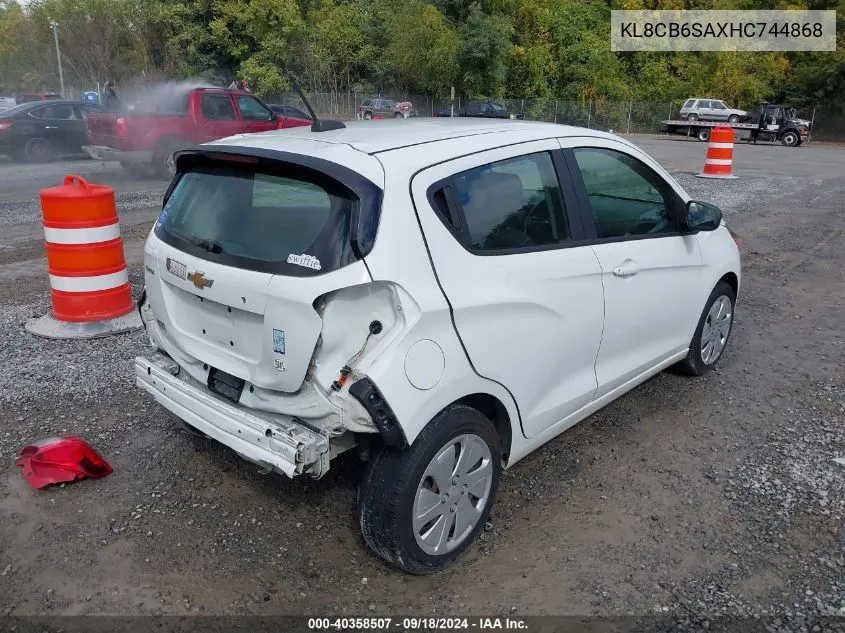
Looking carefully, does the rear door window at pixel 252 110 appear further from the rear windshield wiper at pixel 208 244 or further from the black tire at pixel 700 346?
the rear windshield wiper at pixel 208 244

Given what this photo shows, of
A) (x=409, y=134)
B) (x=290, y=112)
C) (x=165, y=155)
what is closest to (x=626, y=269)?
(x=409, y=134)

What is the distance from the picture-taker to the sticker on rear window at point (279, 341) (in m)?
2.86

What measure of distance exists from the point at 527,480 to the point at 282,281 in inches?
73.6

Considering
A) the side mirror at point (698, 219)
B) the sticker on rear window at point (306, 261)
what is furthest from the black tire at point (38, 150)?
the sticker on rear window at point (306, 261)

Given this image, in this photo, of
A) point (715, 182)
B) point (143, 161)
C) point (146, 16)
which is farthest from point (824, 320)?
point (146, 16)

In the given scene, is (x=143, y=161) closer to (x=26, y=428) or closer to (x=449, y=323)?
(x=26, y=428)

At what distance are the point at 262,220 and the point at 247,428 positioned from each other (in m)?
0.89

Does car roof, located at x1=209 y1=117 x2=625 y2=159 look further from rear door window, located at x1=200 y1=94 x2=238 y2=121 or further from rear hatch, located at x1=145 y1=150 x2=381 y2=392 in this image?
rear door window, located at x1=200 y1=94 x2=238 y2=121

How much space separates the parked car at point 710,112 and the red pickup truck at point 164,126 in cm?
3011

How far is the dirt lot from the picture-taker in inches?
119

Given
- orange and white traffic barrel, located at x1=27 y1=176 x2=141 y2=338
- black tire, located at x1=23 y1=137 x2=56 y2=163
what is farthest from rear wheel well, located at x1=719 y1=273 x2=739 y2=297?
black tire, located at x1=23 y1=137 x2=56 y2=163

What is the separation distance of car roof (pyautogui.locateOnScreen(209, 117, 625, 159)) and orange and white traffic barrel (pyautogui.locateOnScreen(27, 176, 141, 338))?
256 cm

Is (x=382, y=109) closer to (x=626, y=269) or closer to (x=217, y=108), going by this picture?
(x=217, y=108)

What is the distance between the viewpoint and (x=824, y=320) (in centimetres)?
671
